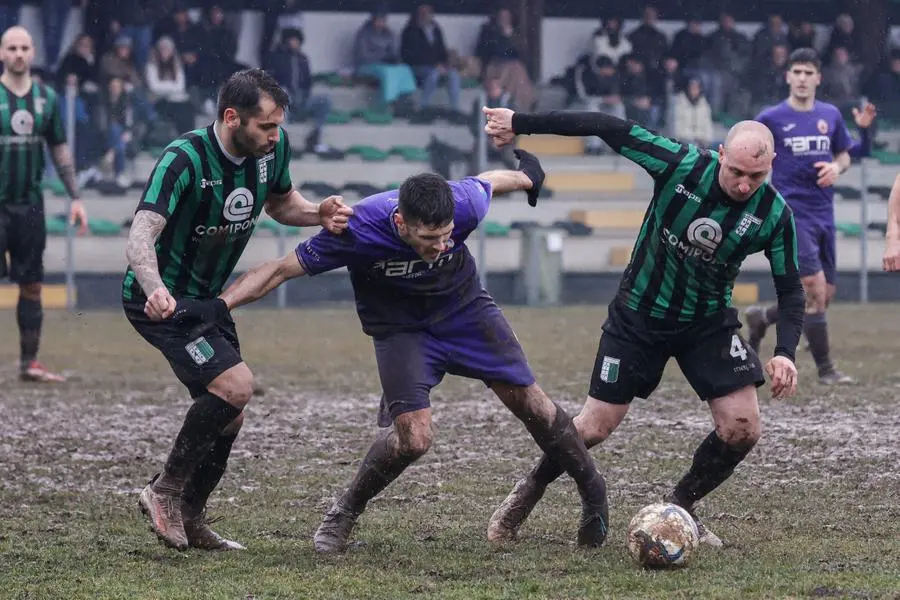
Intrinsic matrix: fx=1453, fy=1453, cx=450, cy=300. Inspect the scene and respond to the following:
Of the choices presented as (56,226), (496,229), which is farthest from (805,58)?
(56,226)

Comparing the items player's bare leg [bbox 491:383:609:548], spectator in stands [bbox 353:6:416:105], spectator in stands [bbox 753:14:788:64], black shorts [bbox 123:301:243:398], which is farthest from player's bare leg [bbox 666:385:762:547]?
spectator in stands [bbox 753:14:788:64]

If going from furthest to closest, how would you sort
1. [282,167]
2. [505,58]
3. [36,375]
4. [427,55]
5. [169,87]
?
1. [505,58]
2. [427,55]
3. [169,87]
4. [36,375]
5. [282,167]

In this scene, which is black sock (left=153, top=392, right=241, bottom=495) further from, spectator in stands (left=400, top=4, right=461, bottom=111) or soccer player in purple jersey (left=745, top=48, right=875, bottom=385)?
spectator in stands (left=400, top=4, right=461, bottom=111)

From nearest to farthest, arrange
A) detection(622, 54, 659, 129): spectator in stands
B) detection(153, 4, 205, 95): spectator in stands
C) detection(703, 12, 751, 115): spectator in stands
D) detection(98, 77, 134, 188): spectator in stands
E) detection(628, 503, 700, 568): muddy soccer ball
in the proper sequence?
detection(628, 503, 700, 568): muddy soccer ball < detection(98, 77, 134, 188): spectator in stands < detection(153, 4, 205, 95): spectator in stands < detection(622, 54, 659, 129): spectator in stands < detection(703, 12, 751, 115): spectator in stands

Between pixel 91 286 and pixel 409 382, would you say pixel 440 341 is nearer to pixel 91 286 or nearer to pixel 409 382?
pixel 409 382

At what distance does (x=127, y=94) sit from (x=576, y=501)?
570 inches

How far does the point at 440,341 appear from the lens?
5875 millimetres

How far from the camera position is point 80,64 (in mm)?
20734

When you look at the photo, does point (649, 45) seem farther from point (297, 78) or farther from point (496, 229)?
point (297, 78)

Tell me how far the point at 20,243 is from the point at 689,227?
22.0 ft

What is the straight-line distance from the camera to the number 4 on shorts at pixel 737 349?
6020mm

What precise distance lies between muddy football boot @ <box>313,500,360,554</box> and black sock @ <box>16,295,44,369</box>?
6.07m

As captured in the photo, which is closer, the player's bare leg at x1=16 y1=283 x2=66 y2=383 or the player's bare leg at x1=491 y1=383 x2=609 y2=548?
the player's bare leg at x1=491 y1=383 x2=609 y2=548

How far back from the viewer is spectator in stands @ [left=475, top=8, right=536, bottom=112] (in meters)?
22.3
